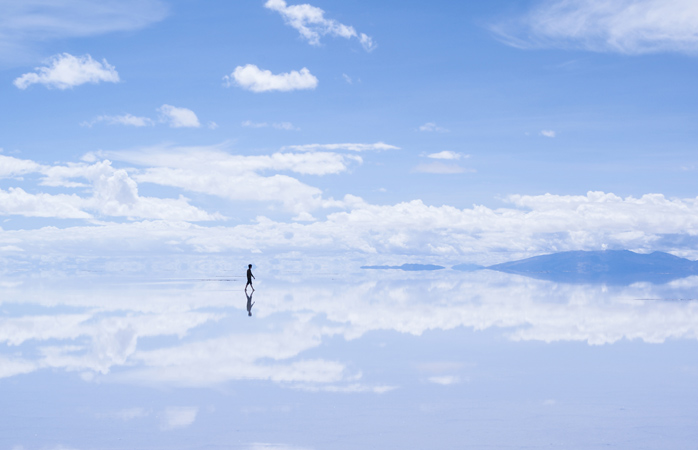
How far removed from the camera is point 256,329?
2348 cm

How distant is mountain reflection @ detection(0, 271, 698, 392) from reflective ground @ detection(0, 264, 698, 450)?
4.5 inches

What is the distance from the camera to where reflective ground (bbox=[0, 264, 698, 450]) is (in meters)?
10.2

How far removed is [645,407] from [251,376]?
28.5 ft

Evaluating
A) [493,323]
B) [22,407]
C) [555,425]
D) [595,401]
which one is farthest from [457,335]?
[22,407]

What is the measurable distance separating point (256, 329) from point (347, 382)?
9.98 m

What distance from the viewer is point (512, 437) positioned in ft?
33.2

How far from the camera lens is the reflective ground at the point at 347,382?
1025 cm

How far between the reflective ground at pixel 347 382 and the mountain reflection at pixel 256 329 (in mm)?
113

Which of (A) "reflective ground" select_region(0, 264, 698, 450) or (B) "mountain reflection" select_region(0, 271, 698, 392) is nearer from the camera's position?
(A) "reflective ground" select_region(0, 264, 698, 450)

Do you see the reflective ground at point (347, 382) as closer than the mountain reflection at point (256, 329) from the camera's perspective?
Yes

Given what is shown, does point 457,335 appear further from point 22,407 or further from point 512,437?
point 22,407

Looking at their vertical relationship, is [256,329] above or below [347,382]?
above

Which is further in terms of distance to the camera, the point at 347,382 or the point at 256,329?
the point at 256,329

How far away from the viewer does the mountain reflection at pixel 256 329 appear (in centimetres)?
1569
